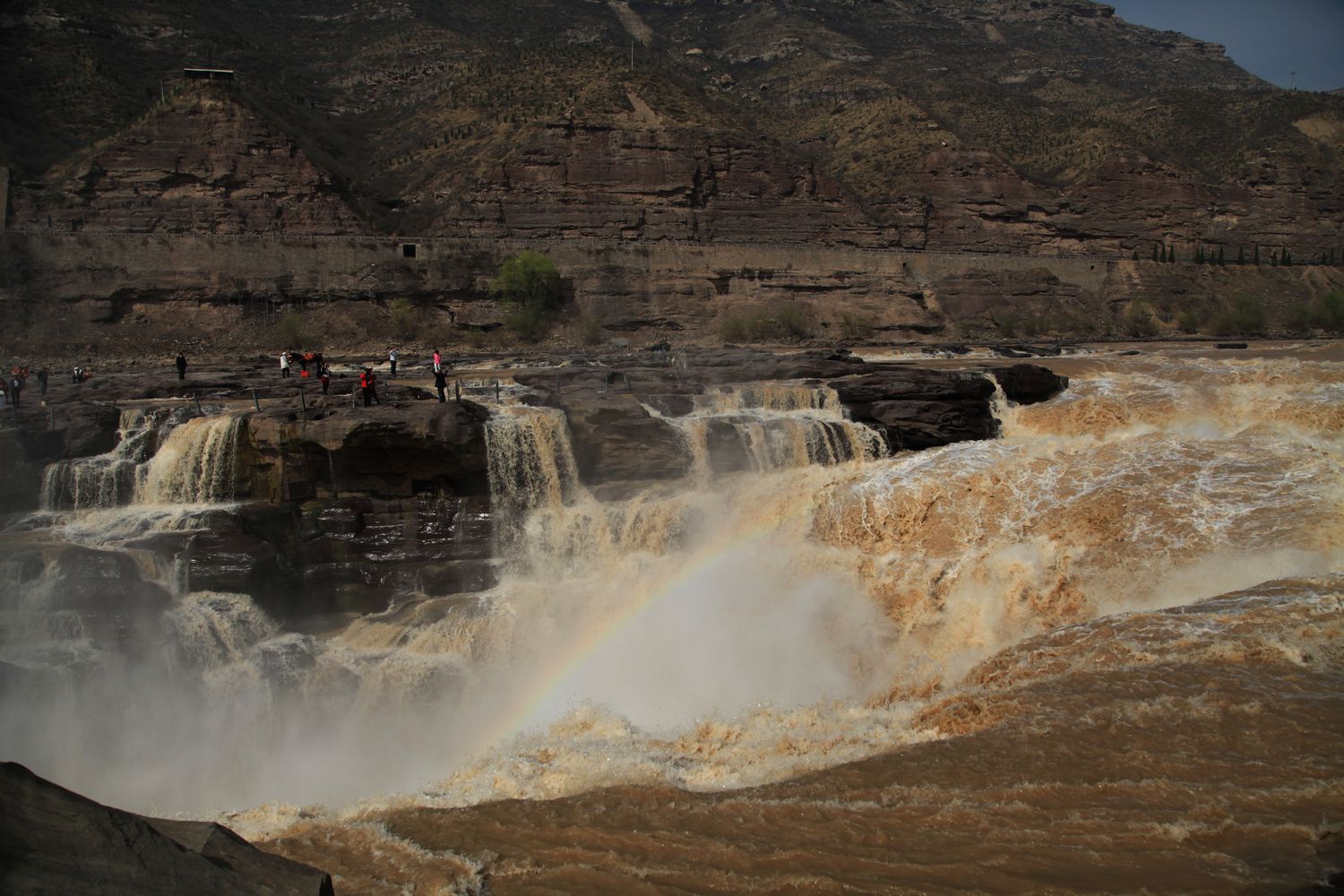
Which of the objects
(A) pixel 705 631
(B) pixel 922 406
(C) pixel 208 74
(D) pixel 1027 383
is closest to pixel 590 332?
(D) pixel 1027 383

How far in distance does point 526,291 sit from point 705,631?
30.5 m

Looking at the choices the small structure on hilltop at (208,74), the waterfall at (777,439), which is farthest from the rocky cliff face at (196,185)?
the waterfall at (777,439)

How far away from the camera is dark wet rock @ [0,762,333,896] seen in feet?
14.4

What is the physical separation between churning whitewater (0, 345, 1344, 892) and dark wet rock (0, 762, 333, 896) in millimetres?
2029

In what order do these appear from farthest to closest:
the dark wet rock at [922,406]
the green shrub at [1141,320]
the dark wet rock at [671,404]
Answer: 1. the green shrub at [1141,320]
2. the dark wet rock at [671,404]
3. the dark wet rock at [922,406]

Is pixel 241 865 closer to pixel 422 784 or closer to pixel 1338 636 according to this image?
pixel 422 784

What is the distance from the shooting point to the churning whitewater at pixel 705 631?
353 inches

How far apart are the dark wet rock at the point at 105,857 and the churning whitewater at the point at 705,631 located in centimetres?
203

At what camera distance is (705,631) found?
46.0 feet

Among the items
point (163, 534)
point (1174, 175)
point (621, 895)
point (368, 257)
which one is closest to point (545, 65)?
point (368, 257)

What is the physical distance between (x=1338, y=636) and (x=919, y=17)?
117270 mm

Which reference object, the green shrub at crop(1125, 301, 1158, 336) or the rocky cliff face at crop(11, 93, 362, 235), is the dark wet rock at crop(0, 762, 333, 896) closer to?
the rocky cliff face at crop(11, 93, 362, 235)

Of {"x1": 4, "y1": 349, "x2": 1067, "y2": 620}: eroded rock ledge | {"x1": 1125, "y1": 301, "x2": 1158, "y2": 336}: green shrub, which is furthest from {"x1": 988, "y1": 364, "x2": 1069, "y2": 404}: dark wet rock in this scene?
{"x1": 1125, "y1": 301, "x2": 1158, "y2": 336}: green shrub

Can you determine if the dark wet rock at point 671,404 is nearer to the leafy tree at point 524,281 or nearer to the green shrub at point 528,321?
the green shrub at point 528,321
